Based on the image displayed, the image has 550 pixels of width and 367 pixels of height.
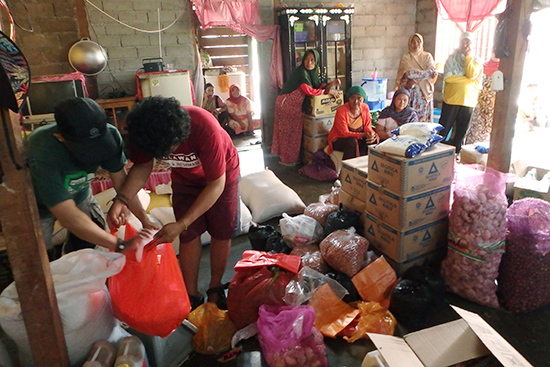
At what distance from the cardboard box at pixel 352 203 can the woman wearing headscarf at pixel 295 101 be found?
6.71ft

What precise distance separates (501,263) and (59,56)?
4.78 meters

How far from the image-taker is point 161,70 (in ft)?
15.2

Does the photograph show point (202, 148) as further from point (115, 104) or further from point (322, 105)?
point (115, 104)

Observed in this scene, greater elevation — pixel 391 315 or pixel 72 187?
pixel 72 187

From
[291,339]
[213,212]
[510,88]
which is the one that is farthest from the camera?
[510,88]

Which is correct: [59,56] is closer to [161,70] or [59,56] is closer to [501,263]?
[161,70]

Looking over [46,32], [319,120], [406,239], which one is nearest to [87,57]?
[46,32]

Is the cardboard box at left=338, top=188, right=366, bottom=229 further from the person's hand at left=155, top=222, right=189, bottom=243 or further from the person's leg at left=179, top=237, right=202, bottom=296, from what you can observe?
the person's hand at left=155, top=222, right=189, bottom=243

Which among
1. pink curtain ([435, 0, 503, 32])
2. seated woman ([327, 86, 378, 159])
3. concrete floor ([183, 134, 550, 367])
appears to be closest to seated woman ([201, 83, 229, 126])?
seated woman ([327, 86, 378, 159])

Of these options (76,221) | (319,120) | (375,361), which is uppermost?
(76,221)

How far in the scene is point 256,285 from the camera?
1881 mm

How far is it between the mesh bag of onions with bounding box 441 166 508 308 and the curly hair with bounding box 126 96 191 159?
1502mm

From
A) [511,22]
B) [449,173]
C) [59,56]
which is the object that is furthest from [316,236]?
[59,56]

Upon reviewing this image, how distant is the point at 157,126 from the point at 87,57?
345 centimetres
